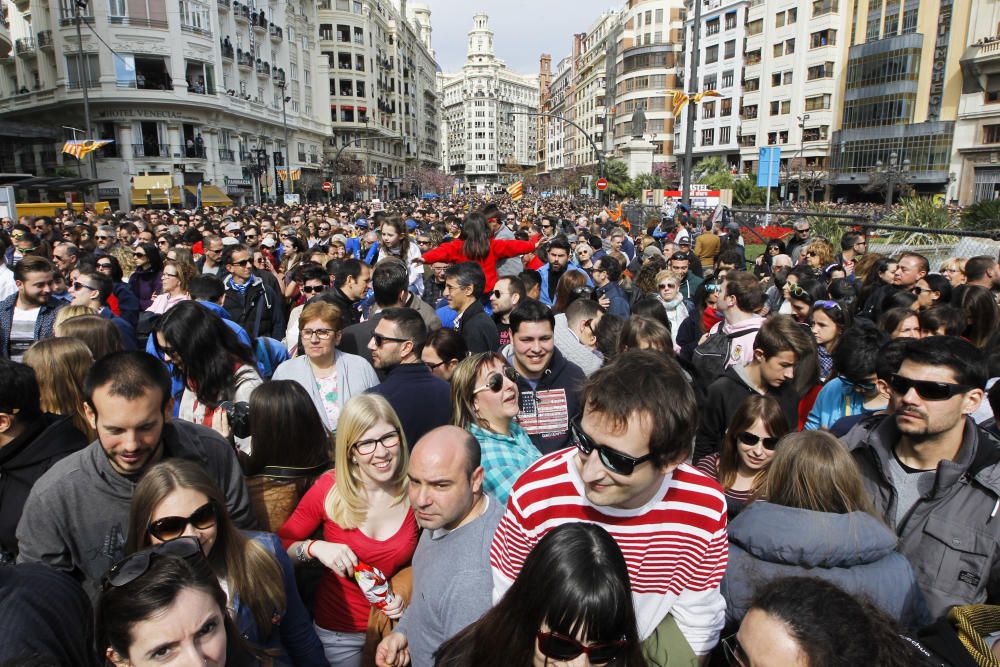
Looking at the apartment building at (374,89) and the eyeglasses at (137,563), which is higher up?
the apartment building at (374,89)

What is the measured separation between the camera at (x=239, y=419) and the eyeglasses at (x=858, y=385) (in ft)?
12.2

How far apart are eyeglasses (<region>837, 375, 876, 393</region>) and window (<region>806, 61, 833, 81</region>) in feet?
214

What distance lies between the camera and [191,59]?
139 ft

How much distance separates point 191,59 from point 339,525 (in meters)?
48.6

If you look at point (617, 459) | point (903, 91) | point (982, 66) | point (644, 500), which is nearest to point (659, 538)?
point (644, 500)

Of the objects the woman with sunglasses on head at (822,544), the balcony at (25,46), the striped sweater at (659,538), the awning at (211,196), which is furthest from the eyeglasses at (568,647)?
the balcony at (25,46)

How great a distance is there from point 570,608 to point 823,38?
6892cm

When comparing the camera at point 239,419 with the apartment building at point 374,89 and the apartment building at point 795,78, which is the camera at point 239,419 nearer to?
the apartment building at point 795,78

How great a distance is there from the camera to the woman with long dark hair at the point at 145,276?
26.0 feet

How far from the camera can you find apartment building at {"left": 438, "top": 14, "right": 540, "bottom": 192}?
177 metres

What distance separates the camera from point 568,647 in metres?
1.56

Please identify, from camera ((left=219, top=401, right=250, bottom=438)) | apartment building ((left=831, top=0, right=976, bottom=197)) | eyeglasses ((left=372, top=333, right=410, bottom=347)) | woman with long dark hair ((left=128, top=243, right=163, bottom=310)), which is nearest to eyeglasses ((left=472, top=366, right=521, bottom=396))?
eyeglasses ((left=372, top=333, right=410, bottom=347))

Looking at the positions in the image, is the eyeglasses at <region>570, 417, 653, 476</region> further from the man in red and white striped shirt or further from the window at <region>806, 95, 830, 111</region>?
the window at <region>806, 95, 830, 111</region>

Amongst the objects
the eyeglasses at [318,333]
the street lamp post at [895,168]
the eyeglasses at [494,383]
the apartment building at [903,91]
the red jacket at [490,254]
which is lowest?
the eyeglasses at [494,383]
